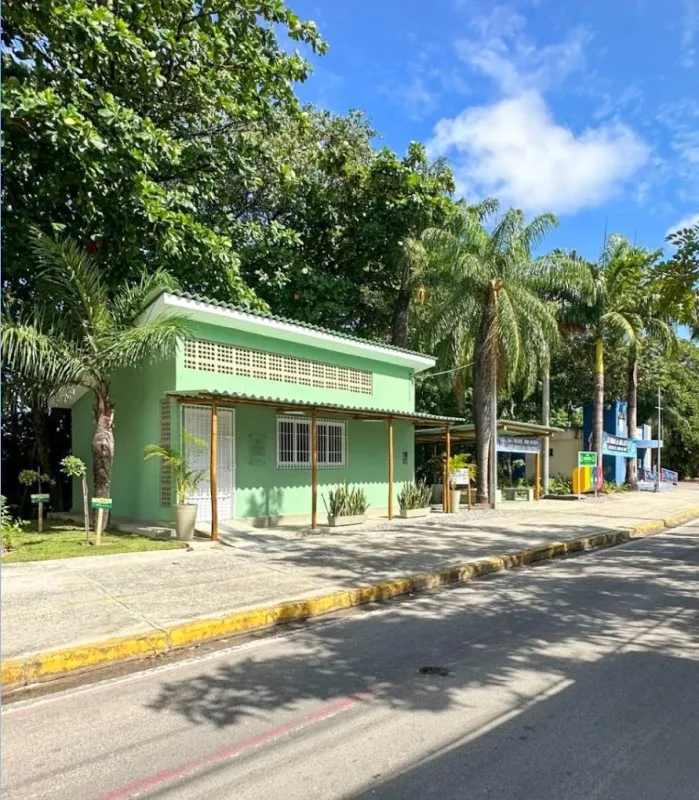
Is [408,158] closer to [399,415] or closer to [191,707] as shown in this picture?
[399,415]

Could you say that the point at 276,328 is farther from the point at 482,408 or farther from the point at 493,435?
the point at 493,435

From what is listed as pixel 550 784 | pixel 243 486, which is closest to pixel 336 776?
pixel 550 784

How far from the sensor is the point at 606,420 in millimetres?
36219

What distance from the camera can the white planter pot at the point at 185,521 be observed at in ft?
37.6

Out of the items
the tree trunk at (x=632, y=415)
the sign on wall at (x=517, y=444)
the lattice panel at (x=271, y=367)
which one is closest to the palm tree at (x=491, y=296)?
the sign on wall at (x=517, y=444)

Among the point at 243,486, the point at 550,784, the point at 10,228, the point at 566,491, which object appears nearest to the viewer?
the point at 550,784

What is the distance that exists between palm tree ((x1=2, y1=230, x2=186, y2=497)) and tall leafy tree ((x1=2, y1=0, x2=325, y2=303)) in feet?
5.08

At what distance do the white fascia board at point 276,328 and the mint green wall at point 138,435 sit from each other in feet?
3.68

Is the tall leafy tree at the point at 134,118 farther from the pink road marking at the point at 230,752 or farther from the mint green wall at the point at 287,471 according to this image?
the pink road marking at the point at 230,752

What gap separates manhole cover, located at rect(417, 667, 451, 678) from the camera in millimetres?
5195

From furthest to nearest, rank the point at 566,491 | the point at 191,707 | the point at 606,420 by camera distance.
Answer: the point at 606,420, the point at 566,491, the point at 191,707

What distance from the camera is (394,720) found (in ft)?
14.1

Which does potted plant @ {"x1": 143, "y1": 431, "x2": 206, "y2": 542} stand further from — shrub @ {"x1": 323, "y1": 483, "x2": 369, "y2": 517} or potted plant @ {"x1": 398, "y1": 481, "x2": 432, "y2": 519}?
potted plant @ {"x1": 398, "y1": 481, "x2": 432, "y2": 519}

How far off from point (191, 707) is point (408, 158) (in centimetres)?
2131
